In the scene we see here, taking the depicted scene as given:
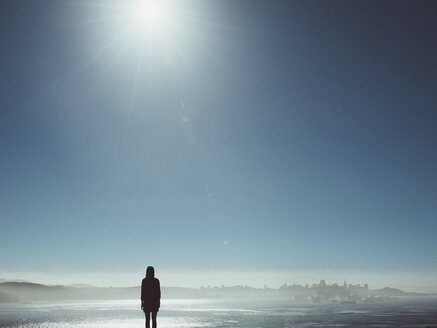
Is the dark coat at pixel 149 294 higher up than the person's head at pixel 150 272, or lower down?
lower down

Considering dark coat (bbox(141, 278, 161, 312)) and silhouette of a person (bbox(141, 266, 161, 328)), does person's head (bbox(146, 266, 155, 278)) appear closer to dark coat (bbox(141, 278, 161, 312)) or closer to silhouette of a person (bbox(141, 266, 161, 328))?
silhouette of a person (bbox(141, 266, 161, 328))

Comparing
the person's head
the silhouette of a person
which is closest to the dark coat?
the silhouette of a person

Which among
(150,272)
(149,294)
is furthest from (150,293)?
(150,272)

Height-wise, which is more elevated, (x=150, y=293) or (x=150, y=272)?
(x=150, y=272)

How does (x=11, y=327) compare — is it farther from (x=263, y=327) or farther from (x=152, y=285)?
(x=152, y=285)

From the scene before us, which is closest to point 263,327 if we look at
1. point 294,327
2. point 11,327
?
point 294,327

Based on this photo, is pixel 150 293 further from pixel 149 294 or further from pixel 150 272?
pixel 150 272

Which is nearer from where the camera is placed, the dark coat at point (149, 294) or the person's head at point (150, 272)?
the dark coat at point (149, 294)

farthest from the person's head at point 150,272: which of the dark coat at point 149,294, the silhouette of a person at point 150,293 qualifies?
the dark coat at point 149,294

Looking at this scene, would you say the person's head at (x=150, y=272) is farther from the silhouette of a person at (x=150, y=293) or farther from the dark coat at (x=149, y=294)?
the dark coat at (x=149, y=294)

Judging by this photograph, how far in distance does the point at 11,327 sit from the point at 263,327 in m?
70.0

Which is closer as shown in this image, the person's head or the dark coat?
the dark coat

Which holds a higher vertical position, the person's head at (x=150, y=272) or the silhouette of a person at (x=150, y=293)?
the person's head at (x=150, y=272)

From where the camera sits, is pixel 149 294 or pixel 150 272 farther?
pixel 150 272
